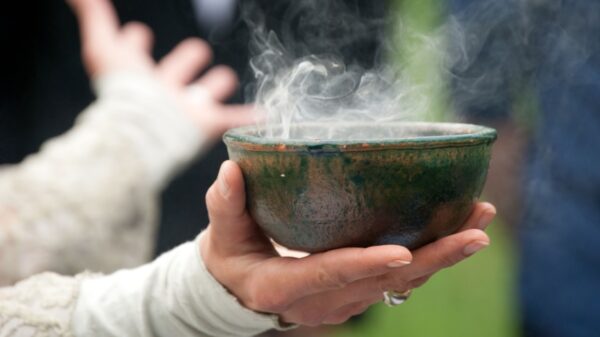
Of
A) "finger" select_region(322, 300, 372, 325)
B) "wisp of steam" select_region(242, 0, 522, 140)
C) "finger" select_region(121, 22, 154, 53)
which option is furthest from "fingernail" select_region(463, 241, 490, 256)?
"finger" select_region(121, 22, 154, 53)

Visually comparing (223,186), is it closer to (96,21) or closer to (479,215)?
(479,215)

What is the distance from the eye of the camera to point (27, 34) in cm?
156

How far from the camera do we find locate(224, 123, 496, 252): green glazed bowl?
625 millimetres

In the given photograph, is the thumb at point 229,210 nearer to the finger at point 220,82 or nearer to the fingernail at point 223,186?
the fingernail at point 223,186

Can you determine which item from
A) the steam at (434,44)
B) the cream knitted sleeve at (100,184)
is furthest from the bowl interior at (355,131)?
the cream knitted sleeve at (100,184)

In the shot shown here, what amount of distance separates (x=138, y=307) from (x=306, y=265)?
0.35m

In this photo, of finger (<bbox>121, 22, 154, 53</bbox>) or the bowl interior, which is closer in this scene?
the bowl interior

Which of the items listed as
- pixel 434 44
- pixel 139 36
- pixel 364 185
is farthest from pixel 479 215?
pixel 139 36

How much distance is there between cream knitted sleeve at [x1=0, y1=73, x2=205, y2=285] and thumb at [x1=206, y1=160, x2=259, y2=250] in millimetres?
792

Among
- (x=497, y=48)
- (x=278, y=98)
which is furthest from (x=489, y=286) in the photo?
(x=278, y=98)

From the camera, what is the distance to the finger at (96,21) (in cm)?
160

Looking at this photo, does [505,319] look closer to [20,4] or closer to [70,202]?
[70,202]

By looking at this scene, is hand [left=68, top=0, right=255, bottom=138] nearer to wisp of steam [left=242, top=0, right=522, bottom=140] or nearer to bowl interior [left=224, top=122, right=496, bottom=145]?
wisp of steam [left=242, top=0, right=522, bottom=140]

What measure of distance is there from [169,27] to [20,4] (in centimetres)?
35
